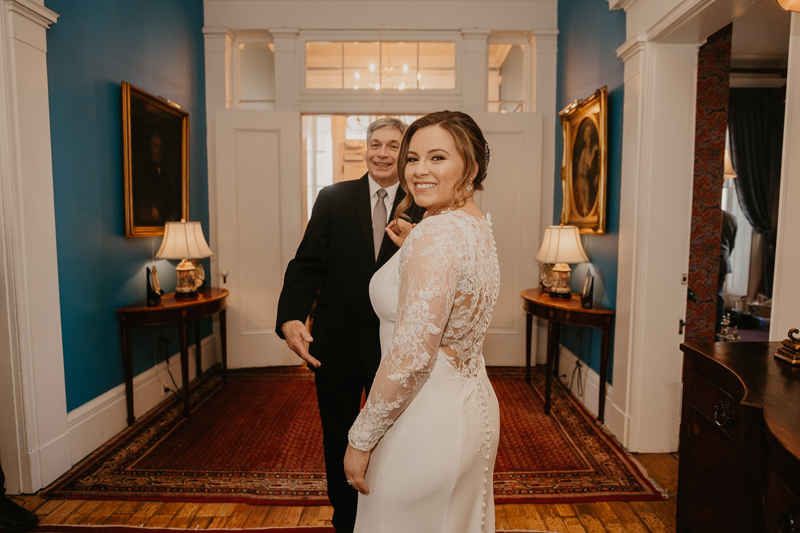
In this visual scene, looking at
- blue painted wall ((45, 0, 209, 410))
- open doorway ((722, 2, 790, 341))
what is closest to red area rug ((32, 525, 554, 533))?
blue painted wall ((45, 0, 209, 410))

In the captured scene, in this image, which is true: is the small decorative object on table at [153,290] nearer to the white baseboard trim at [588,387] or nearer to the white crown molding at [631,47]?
the white baseboard trim at [588,387]

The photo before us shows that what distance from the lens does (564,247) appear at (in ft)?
11.3

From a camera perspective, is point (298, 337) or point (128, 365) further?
point (128, 365)

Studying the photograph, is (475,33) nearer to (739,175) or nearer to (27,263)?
(739,175)

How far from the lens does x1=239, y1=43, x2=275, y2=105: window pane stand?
455 cm

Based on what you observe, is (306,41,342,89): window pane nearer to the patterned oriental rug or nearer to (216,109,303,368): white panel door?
(216,109,303,368): white panel door

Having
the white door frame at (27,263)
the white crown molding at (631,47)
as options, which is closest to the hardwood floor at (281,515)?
the white door frame at (27,263)

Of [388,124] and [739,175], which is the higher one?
[739,175]

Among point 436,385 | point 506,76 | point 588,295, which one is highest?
point 506,76

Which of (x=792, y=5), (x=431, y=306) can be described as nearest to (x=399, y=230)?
(x=431, y=306)

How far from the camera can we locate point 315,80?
14.5ft

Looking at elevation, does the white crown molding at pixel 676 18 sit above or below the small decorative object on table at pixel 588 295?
above

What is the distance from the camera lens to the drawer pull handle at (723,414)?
4.68 feet

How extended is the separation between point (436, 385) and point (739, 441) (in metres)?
0.96
